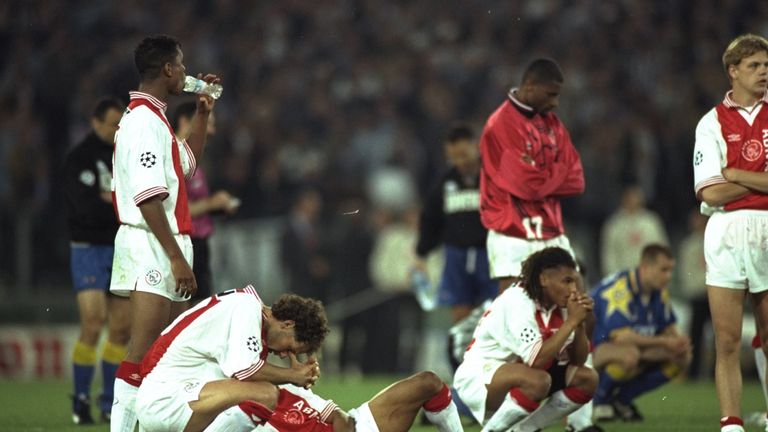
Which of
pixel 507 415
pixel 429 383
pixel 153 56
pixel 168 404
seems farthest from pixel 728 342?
pixel 153 56

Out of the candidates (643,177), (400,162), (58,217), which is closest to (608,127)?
(643,177)

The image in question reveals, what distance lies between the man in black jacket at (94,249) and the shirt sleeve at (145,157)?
110 inches

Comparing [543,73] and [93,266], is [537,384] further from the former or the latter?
[93,266]

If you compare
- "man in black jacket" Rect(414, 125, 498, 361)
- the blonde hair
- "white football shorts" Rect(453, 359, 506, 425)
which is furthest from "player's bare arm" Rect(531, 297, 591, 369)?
"man in black jacket" Rect(414, 125, 498, 361)

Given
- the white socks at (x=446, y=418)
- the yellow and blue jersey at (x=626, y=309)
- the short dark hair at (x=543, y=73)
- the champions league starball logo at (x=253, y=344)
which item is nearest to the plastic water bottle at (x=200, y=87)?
the champions league starball logo at (x=253, y=344)

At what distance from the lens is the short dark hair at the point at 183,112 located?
414 inches

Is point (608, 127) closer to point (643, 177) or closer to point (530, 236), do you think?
point (643, 177)

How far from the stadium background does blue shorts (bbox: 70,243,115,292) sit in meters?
5.93

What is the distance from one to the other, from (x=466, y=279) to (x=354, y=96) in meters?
7.45

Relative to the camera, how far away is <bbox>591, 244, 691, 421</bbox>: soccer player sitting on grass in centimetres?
1023

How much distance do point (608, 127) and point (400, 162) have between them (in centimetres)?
283

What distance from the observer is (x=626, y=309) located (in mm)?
10445

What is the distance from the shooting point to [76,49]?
18.2 metres

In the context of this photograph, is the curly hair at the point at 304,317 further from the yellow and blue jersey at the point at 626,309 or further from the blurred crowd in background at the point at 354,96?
the blurred crowd in background at the point at 354,96
